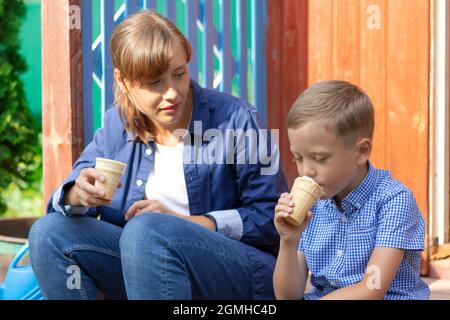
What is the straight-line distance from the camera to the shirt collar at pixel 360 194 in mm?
2430

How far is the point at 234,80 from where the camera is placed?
448 cm

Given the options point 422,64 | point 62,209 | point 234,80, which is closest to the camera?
point 62,209

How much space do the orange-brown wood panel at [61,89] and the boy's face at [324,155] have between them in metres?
1.17

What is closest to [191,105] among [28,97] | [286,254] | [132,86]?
[132,86]

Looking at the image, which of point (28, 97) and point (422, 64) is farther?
point (28, 97)

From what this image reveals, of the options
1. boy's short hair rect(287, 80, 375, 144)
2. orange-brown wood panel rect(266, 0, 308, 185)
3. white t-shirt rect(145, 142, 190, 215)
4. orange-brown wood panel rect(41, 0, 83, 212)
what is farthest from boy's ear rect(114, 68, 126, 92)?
orange-brown wood panel rect(266, 0, 308, 185)

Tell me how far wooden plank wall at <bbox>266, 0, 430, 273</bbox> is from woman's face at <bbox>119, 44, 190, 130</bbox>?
138cm

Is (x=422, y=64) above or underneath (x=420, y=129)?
above

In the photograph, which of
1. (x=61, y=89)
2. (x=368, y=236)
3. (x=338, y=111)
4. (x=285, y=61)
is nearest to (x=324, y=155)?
(x=338, y=111)

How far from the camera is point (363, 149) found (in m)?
2.42

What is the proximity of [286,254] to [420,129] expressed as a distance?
5.13ft

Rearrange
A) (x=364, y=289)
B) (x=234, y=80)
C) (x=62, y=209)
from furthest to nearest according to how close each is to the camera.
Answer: (x=234, y=80)
(x=62, y=209)
(x=364, y=289)

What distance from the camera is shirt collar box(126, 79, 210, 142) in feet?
9.45
